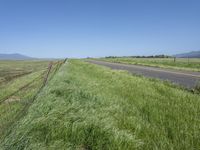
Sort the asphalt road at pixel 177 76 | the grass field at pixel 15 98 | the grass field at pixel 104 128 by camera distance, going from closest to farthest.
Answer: the grass field at pixel 104 128
the grass field at pixel 15 98
the asphalt road at pixel 177 76

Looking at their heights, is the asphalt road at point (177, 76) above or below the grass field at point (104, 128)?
below

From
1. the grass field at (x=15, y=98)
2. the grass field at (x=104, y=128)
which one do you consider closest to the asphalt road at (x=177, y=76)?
the grass field at (x=104, y=128)

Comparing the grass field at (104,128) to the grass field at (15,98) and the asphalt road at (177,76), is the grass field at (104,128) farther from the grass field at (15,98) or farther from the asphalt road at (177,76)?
the asphalt road at (177,76)

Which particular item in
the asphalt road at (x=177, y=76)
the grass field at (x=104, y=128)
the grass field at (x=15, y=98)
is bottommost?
the asphalt road at (x=177, y=76)

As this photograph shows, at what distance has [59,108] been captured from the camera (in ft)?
18.2

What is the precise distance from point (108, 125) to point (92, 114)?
28.1 inches

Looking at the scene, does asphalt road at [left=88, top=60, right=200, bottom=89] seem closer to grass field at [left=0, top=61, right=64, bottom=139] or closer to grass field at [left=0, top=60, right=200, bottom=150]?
grass field at [left=0, top=60, right=200, bottom=150]

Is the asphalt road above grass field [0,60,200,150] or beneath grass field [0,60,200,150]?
beneath

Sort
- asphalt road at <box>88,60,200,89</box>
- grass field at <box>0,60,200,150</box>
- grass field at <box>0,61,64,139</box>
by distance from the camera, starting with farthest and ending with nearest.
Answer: asphalt road at <box>88,60,200,89</box>, grass field at <box>0,61,64,139</box>, grass field at <box>0,60,200,150</box>

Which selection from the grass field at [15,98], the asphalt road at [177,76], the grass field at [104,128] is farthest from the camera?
the asphalt road at [177,76]

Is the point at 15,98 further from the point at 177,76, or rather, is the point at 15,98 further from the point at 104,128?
the point at 177,76

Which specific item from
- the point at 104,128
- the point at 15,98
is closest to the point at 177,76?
the point at 15,98

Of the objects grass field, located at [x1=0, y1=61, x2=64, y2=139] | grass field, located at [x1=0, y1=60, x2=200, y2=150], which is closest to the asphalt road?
grass field, located at [x1=0, y1=60, x2=200, y2=150]

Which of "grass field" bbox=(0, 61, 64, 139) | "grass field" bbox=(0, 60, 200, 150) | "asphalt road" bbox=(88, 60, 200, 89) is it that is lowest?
"asphalt road" bbox=(88, 60, 200, 89)
